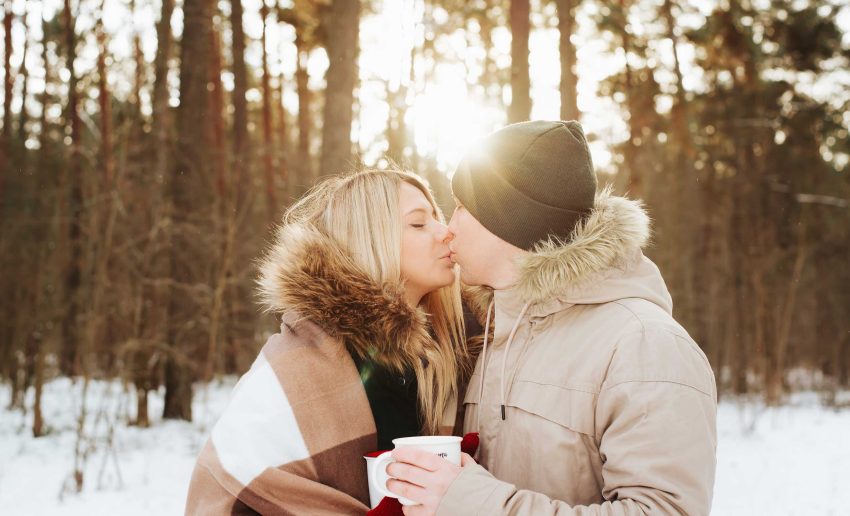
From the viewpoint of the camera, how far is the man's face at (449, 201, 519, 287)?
244cm

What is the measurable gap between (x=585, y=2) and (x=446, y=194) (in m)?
4.44

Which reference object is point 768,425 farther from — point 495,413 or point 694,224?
point 495,413

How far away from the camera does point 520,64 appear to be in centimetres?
819

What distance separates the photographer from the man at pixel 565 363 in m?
1.83

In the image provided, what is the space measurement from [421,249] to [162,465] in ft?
21.9

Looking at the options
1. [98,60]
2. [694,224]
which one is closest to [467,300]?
[98,60]

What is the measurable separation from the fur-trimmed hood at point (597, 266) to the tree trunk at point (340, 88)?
5.37 metres

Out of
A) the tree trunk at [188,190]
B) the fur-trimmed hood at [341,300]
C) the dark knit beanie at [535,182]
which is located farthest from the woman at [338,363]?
the tree trunk at [188,190]

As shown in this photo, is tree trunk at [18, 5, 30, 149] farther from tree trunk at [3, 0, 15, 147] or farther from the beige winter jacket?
the beige winter jacket

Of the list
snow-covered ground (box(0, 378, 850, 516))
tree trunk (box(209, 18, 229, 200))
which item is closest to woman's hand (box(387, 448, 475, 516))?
snow-covered ground (box(0, 378, 850, 516))

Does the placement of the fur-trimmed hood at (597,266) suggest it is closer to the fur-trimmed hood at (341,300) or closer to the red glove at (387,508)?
the fur-trimmed hood at (341,300)

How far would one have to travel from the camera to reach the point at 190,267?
10578mm

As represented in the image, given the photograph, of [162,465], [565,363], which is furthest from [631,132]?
[565,363]

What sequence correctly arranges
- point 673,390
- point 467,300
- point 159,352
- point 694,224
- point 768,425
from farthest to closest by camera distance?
point 694,224 < point 768,425 < point 159,352 < point 467,300 < point 673,390
